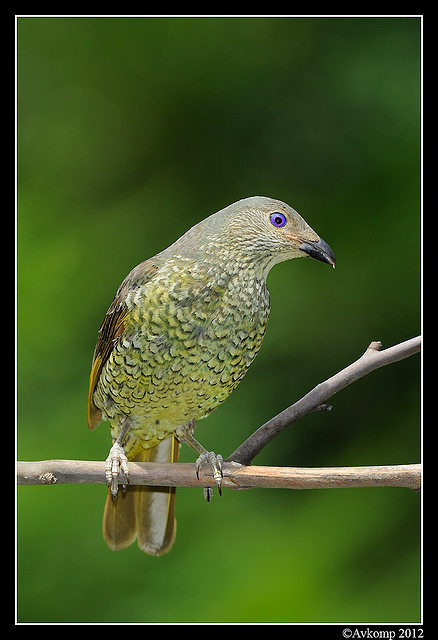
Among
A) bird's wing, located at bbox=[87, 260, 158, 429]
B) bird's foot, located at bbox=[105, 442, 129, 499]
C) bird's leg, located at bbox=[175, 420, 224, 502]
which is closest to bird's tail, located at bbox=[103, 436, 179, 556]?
bird's leg, located at bbox=[175, 420, 224, 502]

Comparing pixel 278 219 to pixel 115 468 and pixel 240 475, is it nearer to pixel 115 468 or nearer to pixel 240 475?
pixel 240 475

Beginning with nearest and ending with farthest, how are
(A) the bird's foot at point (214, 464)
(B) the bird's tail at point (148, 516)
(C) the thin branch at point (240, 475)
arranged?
(C) the thin branch at point (240, 475) < (A) the bird's foot at point (214, 464) < (B) the bird's tail at point (148, 516)

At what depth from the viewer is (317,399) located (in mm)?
2100

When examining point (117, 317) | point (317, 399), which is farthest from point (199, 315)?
point (317, 399)

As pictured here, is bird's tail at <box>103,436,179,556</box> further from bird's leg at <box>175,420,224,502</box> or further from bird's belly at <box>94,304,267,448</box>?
bird's belly at <box>94,304,267,448</box>

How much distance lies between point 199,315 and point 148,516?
868 mm

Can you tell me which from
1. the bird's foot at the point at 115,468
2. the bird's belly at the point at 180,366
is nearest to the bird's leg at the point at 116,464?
the bird's foot at the point at 115,468

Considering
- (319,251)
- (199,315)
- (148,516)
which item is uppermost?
(319,251)

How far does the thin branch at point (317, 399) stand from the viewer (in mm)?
2078

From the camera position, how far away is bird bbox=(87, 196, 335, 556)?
1965 mm

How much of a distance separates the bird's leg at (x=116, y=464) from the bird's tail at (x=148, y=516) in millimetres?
206

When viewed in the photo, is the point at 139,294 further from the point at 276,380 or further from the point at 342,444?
the point at 342,444

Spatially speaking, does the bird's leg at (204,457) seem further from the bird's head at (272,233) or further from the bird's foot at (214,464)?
the bird's head at (272,233)

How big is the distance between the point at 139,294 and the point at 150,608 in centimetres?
117
